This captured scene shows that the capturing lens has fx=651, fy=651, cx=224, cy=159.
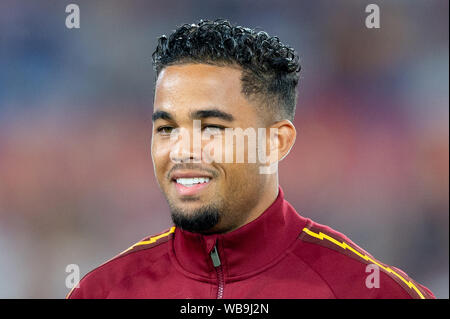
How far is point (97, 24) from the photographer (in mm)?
5004

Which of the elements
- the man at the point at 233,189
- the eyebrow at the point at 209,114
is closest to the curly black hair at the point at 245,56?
the man at the point at 233,189

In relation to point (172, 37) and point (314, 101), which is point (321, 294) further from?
point (314, 101)

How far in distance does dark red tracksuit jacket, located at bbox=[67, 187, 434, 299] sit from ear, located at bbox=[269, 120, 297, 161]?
0.16m

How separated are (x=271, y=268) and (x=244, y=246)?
4.6 inches

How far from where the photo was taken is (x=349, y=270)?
210 centimetres

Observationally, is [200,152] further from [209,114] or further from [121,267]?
[121,267]

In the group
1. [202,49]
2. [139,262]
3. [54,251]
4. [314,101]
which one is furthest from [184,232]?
[314,101]

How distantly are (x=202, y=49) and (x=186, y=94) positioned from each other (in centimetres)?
17

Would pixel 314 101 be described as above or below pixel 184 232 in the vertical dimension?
above

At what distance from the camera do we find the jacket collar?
2090mm

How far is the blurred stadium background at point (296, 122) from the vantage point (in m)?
4.75

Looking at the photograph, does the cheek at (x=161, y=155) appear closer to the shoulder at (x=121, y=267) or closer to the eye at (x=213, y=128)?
the eye at (x=213, y=128)

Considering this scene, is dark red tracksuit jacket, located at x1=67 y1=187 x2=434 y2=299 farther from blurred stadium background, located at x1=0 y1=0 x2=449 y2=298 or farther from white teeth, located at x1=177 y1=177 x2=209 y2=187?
blurred stadium background, located at x1=0 y1=0 x2=449 y2=298

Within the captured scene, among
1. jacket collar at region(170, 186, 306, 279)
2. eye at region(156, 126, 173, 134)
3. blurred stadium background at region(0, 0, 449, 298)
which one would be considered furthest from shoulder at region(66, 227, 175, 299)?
blurred stadium background at region(0, 0, 449, 298)
